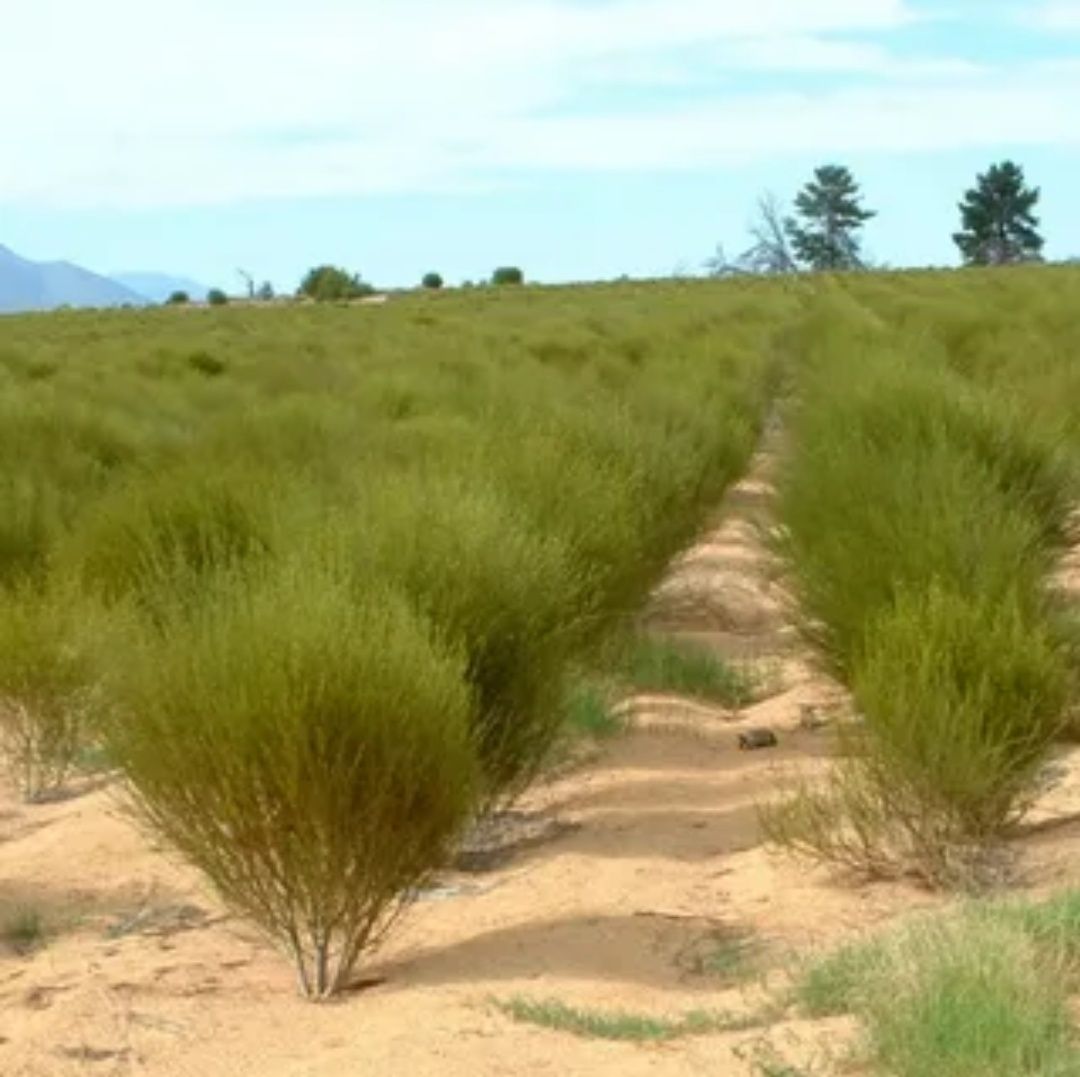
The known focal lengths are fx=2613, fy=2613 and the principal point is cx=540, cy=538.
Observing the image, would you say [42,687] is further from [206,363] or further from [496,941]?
[206,363]

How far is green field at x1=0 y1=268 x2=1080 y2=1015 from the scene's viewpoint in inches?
259

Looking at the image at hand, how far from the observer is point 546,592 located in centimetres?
872

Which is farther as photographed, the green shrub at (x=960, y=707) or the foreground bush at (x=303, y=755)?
the green shrub at (x=960, y=707)

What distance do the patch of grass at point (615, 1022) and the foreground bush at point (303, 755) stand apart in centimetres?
58

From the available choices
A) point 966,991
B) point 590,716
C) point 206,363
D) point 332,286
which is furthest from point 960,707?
point 332,286

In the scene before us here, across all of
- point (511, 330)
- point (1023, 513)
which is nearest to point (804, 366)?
point (511, 330)

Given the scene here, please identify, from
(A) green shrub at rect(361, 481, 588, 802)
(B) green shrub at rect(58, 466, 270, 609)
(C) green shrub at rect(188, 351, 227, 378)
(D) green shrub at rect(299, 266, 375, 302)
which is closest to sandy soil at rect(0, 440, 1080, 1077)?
(A) green shrub at rect(361, 481, 588, 802)

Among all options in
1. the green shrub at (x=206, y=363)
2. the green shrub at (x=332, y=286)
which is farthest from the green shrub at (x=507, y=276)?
the green shrub at (x=206, y=363)

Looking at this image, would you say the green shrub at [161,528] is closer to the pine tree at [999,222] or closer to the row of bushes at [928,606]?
the row of bushes at [928,606]

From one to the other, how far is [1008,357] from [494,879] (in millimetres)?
17624

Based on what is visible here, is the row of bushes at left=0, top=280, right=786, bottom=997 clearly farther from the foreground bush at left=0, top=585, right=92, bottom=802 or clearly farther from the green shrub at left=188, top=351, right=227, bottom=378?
the green shrub at left=188, top=351, right=227, bottom=378

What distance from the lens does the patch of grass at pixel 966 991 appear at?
16.7 feet

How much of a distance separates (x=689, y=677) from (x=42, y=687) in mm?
2945

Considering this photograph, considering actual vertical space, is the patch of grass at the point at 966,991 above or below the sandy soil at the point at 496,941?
above
